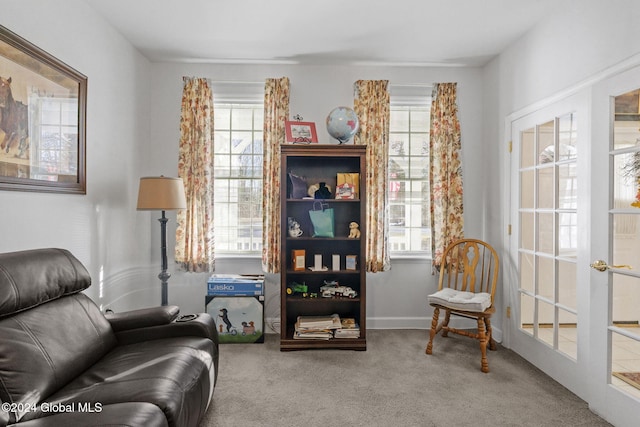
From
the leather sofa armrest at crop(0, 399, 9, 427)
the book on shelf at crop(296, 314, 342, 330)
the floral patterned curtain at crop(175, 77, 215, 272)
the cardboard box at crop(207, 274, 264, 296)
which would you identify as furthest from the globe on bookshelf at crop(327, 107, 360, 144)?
the leather sofa armrest at crop(0, 399, 9, 427)

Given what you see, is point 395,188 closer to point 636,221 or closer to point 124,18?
point 636,221

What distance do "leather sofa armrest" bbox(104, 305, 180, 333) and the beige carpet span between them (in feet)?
2.14

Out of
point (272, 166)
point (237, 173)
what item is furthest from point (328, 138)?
point (237, 173)

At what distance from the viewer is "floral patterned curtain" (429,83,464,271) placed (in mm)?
3984

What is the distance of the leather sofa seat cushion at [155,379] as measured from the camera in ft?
5.36

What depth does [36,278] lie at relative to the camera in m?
1.91

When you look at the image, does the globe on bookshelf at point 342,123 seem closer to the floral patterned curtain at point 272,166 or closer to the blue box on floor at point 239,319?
the floral patterned curtain at point 272,166

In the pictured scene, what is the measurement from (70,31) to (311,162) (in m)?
2.19

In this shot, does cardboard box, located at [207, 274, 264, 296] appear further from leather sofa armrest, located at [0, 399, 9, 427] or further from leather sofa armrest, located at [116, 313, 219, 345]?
leather sofa armrest, located at [0, 399, 9, 427]

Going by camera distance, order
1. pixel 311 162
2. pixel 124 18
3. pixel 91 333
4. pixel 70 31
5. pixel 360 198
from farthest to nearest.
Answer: pixel 311 162 < pixel 360 198 < pixel 124 18 < pixel 70 31 < pixel 91 333

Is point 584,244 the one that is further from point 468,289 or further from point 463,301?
point 468,289

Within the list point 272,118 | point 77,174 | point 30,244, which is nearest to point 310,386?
point 30,244

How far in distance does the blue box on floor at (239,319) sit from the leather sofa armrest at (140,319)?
1.15 meters

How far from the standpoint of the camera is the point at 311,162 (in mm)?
3857
